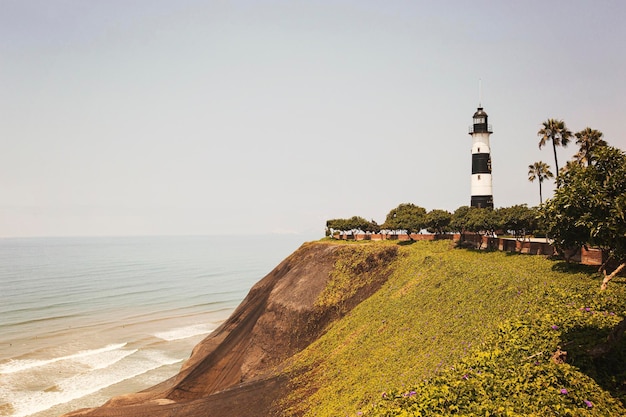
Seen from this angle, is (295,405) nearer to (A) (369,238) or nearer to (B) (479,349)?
(B) (479,349)

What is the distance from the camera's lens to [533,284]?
25.3m

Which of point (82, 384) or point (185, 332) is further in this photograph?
point (185, 332)

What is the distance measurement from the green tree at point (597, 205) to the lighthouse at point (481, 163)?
4315 cm

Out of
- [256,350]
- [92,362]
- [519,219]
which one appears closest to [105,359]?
[92,362]

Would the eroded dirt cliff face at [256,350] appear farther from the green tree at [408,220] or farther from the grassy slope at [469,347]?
the green tree at [408,220]

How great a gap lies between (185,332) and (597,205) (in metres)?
71.4

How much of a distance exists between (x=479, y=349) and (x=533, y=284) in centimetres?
811

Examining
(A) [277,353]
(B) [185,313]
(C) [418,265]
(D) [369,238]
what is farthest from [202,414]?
(B) [185,313]

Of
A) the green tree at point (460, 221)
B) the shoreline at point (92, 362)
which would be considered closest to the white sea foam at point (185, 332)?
the shoreline at point (92, 362)

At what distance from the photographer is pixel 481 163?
60594 mm

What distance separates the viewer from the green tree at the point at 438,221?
2098 inches

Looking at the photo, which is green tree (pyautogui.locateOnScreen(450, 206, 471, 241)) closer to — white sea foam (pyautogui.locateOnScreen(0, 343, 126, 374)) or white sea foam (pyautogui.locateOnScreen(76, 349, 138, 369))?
white sea foam (pyautogui.locateOnScreen(76, 349, 138, 369))

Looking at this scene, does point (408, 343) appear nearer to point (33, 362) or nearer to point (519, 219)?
point (519, 219)

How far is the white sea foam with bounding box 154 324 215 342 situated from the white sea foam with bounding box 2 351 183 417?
926cm
